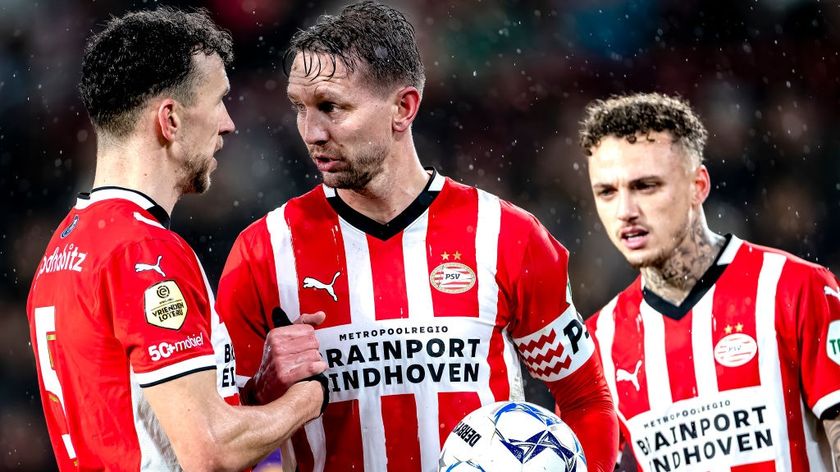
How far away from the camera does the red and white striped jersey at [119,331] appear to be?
222 centimetres

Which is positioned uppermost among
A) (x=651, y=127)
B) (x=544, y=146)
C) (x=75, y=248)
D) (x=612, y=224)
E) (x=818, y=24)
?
(x=818, y=24)

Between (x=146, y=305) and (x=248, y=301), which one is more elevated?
(x=248, y=301)

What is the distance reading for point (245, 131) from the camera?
6.18 metres

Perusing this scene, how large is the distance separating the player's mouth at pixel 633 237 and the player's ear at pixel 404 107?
Result: 1.09 m

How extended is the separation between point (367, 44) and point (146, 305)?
3.65 ft

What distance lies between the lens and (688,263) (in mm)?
3686

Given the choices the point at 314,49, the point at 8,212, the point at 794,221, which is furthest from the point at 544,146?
the point at 314,49

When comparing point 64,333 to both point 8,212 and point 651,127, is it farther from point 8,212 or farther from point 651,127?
point 8,212

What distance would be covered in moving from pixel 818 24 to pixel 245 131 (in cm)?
419

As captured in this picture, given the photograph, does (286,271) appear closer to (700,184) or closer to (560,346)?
(560,346)

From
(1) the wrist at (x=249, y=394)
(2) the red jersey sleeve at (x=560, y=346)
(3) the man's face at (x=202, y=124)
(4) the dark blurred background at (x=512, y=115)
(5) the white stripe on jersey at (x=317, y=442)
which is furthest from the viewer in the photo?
(4) the dark blurred background at (x=512, y=115)

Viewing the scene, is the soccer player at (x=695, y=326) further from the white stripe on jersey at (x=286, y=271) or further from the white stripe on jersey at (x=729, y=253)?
the white stripe on jersey at (x=286, y=271)

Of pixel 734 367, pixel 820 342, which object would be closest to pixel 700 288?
pixel 734 367

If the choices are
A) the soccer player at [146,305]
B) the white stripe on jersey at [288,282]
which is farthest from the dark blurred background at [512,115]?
the soccer player at [146,305]
